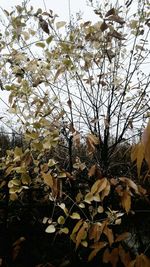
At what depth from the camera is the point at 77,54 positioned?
2414 millimetres

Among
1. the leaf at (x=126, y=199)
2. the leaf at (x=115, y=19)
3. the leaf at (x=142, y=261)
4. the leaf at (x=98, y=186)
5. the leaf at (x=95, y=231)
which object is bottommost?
the leaf at (x=142, y=261)

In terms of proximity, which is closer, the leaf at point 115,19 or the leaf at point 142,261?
the leaf at point 142,261

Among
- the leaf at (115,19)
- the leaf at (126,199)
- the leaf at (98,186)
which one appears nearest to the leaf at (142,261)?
the leaf at (126,199)

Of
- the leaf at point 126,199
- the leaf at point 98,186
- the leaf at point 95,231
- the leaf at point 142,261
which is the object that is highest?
the leaf at point 98,186

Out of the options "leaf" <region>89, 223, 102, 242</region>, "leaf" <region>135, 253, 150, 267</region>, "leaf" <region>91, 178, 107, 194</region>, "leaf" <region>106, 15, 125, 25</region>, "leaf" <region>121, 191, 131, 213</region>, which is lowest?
"leaf" <region>135, 253, 150, 267</region>

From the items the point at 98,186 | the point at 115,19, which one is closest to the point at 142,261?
the point at 98,186

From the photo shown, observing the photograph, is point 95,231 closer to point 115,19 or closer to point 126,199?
point 126,199

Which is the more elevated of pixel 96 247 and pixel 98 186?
pixel 98 186

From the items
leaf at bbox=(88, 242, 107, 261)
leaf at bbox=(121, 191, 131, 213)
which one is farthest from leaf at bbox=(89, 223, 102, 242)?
leaf at bbox=(121, 191, 131, 213)

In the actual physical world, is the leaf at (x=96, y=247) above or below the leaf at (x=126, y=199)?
below

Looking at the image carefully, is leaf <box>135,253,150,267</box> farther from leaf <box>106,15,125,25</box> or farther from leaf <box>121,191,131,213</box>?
leaf <box>106,15,125,25</box>

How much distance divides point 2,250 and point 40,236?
1.15ft

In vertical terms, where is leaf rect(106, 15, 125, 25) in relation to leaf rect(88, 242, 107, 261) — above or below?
above

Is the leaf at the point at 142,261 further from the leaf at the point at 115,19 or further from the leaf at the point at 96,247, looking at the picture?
the leaf at the point at 115,19
